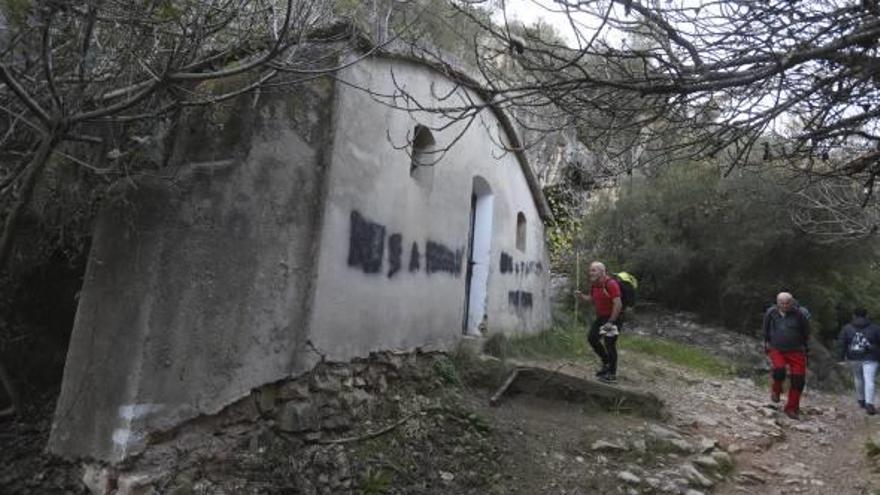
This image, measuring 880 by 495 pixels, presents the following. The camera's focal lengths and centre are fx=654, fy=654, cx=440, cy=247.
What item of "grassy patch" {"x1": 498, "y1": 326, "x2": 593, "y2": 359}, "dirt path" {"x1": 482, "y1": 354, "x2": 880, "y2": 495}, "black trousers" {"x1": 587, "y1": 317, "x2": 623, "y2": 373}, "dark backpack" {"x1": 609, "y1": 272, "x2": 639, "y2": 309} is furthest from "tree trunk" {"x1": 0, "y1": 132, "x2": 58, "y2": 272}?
"dark backpack" {"x1": 609, "y1": 272, "x2": 639, "y2": 309}

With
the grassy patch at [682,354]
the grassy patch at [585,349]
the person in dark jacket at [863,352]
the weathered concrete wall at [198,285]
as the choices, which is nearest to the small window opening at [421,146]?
the weathered concrete wall at [198,285]

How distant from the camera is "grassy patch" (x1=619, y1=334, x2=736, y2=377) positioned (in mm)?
12227

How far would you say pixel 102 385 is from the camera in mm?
4289

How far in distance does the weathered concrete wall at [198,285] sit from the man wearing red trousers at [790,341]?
612 cm

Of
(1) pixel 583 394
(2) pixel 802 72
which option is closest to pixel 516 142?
(1) pixel 583 394

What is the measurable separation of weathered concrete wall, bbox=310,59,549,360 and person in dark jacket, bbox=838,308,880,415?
16.1 feet

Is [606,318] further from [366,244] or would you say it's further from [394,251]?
[366,244]

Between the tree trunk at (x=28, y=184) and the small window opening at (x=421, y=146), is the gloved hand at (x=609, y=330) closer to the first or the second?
the small window opening at (x=421, y=146)

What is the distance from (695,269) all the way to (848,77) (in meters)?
13.7

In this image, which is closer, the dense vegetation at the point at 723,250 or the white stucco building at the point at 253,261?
the white stucco building at the point at 253,261

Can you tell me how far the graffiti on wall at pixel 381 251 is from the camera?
5598 millimetres

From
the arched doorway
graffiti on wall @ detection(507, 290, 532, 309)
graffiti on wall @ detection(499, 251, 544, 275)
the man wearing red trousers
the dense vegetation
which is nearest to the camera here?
the man wearing red trousers

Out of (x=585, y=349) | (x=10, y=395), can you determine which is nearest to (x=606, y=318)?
(x=585, y=349)

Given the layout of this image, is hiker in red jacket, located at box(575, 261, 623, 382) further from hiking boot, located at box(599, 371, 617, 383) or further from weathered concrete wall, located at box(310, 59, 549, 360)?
weathered concrete wall, located at box(310, 59, 549, 360)
